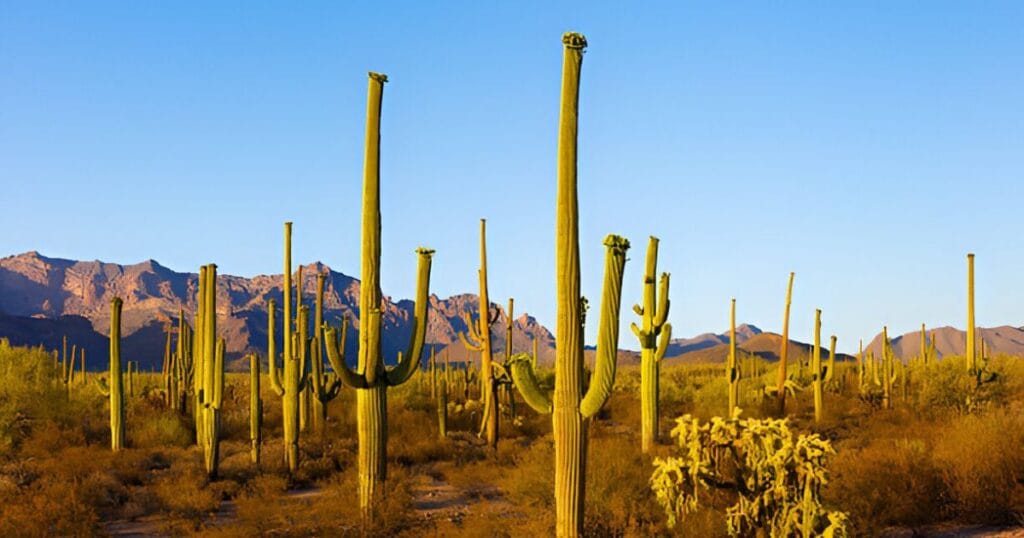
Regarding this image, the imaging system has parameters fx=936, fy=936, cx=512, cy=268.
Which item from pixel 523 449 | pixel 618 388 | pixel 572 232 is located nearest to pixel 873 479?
pixel 572 232

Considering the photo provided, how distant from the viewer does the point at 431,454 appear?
22.1m

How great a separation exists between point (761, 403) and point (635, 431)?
7.18m

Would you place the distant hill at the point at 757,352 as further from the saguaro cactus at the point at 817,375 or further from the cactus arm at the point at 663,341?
the cactus arm at the point at 663,341

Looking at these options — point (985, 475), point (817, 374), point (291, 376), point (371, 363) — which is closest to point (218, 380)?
point (291, 376)

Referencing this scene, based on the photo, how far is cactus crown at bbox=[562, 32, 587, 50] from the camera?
1034cm

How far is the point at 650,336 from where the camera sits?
2044 centimetres

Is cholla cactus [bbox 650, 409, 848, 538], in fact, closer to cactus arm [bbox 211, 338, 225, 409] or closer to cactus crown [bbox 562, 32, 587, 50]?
cactus crown [bbox 562, 32, 587, 50]

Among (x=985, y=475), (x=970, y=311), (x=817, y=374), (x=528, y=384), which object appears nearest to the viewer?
(x=528, y=384)

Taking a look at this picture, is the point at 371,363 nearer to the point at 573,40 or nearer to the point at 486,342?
the point at 573,40

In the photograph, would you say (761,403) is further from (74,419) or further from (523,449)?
(74,419)

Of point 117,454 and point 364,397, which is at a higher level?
point 364,397

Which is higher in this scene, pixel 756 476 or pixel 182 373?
pixel 756 476

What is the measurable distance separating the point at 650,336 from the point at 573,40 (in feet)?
36.4

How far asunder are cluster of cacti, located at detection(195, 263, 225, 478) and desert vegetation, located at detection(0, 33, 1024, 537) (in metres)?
0.06
